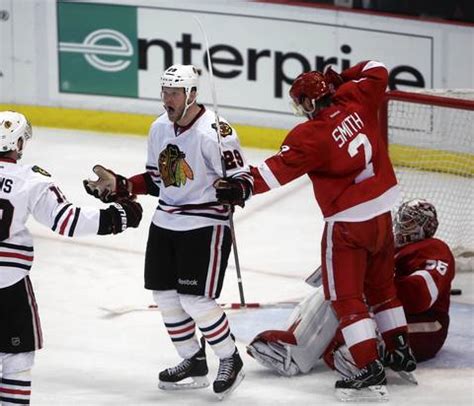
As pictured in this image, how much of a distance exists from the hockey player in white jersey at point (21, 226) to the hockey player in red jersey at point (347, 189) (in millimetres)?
718

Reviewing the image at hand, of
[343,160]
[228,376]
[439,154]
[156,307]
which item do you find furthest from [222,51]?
[228,376]

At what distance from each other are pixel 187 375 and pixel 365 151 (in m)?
1.04

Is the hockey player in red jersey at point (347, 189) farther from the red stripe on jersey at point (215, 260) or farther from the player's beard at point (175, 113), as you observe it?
the player's beard at point (175, 113)

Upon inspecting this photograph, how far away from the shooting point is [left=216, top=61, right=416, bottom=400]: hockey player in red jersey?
17.8ft

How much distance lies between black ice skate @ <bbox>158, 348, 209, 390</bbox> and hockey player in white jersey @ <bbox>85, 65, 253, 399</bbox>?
0.15 meters

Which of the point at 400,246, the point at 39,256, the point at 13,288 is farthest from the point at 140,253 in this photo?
the point at 13,288

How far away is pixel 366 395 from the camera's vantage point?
550 centimetres

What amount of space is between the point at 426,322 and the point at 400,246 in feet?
1.05

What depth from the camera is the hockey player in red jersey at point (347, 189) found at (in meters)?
5.41

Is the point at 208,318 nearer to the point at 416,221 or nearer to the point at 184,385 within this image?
the point at 184,385

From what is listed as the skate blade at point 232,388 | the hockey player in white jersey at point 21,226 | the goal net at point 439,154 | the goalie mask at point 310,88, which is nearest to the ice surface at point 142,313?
the skate blade at point 232,388

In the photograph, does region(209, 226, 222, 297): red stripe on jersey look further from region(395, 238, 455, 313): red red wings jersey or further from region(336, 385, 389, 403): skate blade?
region(395, 238, 455, 313): red red wings jersey

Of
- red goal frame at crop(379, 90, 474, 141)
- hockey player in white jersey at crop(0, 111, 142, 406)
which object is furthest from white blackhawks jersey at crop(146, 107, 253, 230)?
red goal frame at crop(379, 90, 474, 141)

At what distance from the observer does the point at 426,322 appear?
19.3 ft
